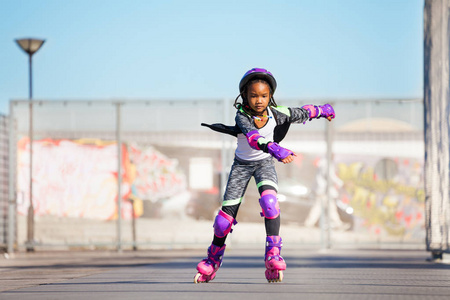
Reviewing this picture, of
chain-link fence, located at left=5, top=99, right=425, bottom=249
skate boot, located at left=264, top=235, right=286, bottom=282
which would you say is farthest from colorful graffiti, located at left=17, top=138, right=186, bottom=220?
skate boot, located at left=264, top=235, right=286, bottom=282

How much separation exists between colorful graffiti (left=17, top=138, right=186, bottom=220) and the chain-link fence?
0.7 inches

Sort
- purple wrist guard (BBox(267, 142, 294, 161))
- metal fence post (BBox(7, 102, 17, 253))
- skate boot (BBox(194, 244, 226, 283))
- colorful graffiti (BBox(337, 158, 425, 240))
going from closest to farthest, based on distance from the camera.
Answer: purple wrist guard (BBox(267, 142, 294, 161)) → skate boot (BBox(194, 244, 226, 283)) → metal fence post (BBox(7, 102, 17, 253)) → colorful graffiti (BBox(337, 158, 425, 240))

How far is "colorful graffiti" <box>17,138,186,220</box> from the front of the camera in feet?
55.5

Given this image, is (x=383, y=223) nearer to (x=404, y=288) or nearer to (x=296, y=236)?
(x=296, y=236)

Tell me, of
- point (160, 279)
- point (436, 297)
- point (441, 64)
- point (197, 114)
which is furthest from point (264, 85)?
point (197, 114)

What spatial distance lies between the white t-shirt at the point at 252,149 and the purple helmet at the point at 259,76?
29 cm

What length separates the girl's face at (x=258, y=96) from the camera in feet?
25.3

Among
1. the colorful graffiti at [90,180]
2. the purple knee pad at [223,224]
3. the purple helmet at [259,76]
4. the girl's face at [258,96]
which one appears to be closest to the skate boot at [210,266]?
the purple knee pad at [223,224]

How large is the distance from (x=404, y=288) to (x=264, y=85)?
2.00 metres

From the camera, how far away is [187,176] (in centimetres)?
1692

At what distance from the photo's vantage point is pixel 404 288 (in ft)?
22.1

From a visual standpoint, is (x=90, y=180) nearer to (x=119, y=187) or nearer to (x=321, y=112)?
(x=119, y=187)

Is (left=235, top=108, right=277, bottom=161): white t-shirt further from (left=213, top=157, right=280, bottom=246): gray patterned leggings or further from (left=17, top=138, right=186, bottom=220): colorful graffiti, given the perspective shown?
(left=17, top=138, right=186, bottom=220): colorful graffiti

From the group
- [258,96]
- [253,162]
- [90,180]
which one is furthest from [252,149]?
[90,180]
